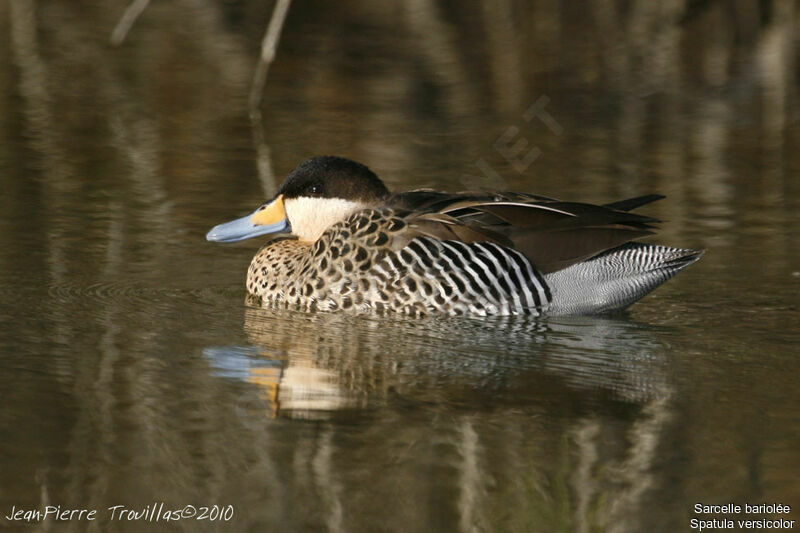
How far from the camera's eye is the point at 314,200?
27.9 feet

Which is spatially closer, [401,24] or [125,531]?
[125,531]

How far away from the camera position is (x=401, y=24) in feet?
63.2

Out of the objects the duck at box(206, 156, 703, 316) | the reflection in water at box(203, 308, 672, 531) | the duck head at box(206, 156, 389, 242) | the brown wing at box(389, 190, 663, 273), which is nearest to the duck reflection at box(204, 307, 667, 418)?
the reflection in water at box(203, 308, 672, 531)

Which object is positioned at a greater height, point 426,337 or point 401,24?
point 401,24

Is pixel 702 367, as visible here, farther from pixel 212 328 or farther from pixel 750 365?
pixel 212 328

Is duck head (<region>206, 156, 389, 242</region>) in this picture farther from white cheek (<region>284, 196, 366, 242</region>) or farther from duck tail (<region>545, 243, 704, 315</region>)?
duck tail (<region>545, 243, 704, 315</region>)

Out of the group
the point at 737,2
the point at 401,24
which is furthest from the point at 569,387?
the point at 737,2

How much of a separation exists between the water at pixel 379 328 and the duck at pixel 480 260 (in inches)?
7.6

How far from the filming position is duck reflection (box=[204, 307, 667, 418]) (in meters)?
6.31

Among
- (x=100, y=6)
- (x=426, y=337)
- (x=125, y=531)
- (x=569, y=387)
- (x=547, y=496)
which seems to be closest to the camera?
(x=125, y=531)

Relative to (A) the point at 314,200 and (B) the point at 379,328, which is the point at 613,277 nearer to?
(B) the point at 379,328

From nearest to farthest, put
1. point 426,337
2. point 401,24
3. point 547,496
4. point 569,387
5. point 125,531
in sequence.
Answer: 1. point 125,531
2. point 547,496
3. point 569,387
4. point 426,337
5. point 401,24

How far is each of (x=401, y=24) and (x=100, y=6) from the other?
480 cm

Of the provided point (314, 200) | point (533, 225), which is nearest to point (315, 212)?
point (314, 200)
